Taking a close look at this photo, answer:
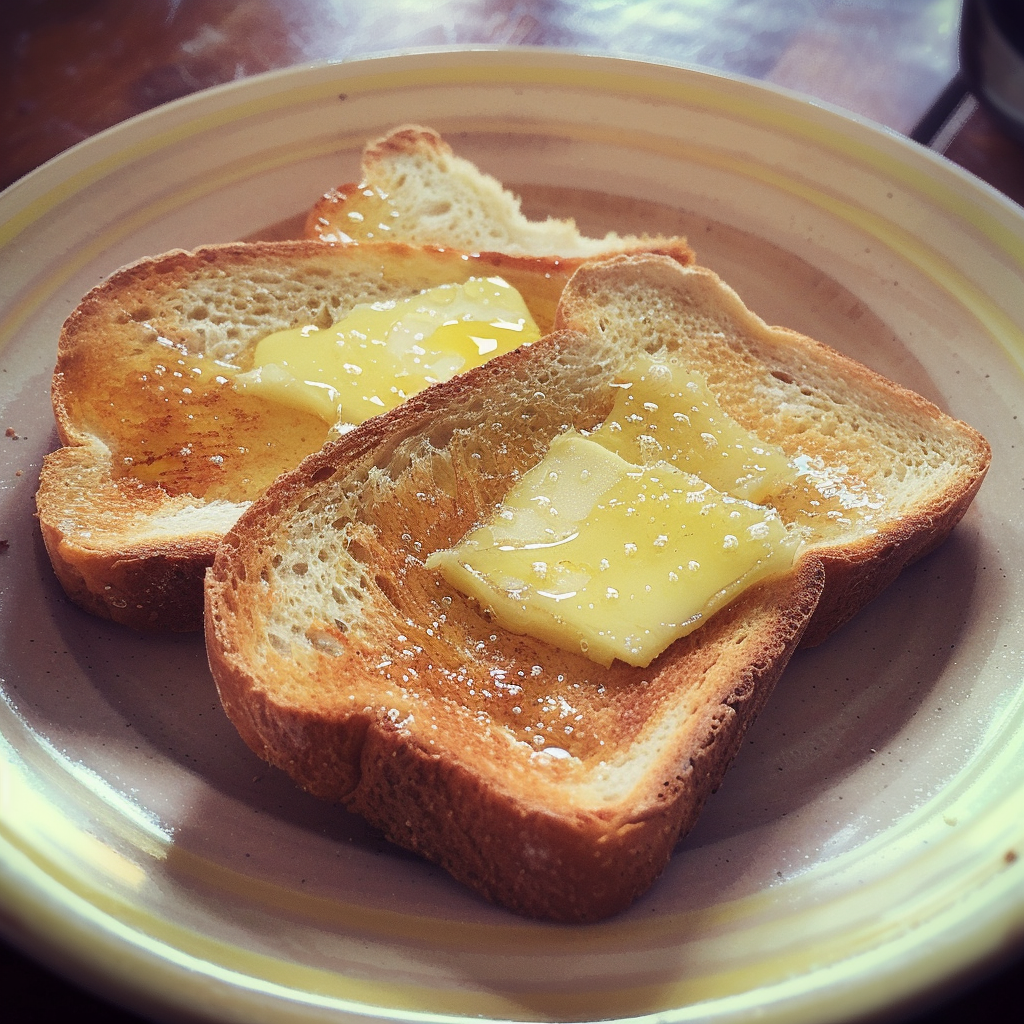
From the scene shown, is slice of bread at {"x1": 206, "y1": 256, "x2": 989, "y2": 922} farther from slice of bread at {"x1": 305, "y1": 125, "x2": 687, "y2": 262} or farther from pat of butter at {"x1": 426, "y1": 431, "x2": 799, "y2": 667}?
slice of bread at {"x1": 305, "y1": 125, "x2": 687, "y2": 262}

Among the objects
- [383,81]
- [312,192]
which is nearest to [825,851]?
[312,192]

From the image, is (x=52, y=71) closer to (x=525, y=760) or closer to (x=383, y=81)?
(x=383, y=81)

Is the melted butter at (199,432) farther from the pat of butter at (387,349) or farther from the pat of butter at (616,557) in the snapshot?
the pat of butter at (616,557)

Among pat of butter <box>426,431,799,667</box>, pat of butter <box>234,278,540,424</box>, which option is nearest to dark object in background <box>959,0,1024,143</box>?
pat of butter <box>234,278,540,424</box>

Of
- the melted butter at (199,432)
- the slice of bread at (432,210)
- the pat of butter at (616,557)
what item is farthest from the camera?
the slice of bread at (432,210)

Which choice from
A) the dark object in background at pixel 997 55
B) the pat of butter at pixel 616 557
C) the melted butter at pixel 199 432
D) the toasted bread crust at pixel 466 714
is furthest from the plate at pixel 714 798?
the dark object in background at pixel 997 55

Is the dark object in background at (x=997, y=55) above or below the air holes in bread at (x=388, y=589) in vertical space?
above
